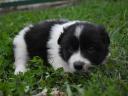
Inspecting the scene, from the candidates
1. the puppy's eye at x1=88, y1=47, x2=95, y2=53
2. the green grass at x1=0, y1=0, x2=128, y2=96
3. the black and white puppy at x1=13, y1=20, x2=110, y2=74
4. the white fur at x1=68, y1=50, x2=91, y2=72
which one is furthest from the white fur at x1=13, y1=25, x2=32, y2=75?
the puppy's eye at x1=88, y1=47, x2=95, y2=53

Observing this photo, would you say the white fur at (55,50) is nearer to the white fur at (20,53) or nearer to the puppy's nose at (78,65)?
the puppy's nose at (78,65)

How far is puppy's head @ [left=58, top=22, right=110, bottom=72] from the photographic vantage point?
674 cm

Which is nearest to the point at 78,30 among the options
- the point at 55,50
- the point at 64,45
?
the point at 64,45

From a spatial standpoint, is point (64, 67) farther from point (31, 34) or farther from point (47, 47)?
point (31, 34)

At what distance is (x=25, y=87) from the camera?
564 cm

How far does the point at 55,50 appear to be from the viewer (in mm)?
7406

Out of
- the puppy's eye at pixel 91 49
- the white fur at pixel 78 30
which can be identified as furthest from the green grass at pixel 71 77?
the white fur at pixel 78 30

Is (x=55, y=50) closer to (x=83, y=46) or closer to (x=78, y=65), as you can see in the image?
(x=83, y=46)

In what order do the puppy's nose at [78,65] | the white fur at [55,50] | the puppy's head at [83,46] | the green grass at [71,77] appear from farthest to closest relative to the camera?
1. the white fur at [55,50]
2. the puppy's head at [83,46]
3. the puppy's nose at [78,65]
4. the green grass at [71,77]

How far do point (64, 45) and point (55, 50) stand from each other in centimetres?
31

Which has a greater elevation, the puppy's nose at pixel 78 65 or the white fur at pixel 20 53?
the white fur at pixel 20 53

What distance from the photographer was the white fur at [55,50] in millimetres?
7291

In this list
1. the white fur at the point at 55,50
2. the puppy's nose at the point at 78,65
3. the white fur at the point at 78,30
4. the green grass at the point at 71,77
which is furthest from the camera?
the white fur at the point at 55,50

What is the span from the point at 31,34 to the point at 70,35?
4.06 feet
